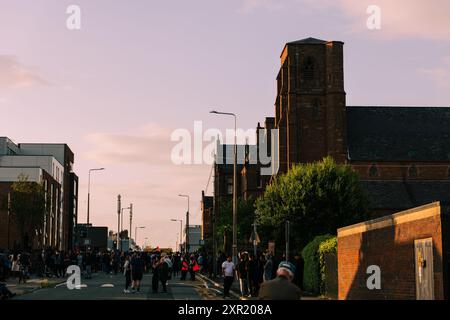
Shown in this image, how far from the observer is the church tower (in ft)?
248

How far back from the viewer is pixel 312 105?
76625mm

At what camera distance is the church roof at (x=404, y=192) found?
2901 inches

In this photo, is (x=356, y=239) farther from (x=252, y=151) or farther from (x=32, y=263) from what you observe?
(x=252, y=151)

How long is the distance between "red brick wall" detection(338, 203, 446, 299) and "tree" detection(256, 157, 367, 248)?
27713 millimetres

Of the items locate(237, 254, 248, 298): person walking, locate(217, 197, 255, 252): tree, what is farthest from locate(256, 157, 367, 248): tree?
locate(237, 254, 248, 298): person walking

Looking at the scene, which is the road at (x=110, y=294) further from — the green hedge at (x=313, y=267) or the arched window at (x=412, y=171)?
the arched window at (x=412, y=171)

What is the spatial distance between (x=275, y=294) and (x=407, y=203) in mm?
67789

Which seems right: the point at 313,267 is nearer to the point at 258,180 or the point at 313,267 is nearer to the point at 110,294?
the point at 110,294

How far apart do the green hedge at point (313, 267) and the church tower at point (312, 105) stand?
41.1m

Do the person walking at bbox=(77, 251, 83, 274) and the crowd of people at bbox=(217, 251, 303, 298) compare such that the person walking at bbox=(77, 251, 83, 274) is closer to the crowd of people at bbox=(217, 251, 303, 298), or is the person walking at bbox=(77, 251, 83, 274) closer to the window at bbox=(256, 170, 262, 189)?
the crowd of people at bbox=(217, 251, 303, 298)

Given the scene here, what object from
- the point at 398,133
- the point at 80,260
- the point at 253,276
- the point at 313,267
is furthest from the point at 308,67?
the point at 253,276

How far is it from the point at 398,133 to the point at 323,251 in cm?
5580

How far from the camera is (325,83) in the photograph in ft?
252
